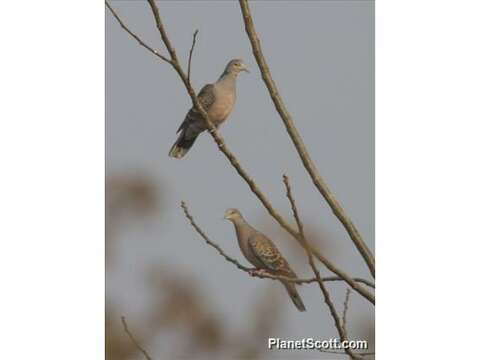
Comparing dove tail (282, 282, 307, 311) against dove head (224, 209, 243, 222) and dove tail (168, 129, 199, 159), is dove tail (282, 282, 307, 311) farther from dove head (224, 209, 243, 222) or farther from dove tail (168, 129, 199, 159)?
dove tail (168, 129, 199, 159)

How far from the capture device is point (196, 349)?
11.8 feet

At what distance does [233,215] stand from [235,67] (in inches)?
24.3

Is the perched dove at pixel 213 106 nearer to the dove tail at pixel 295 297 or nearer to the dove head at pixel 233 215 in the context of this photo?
the dove head at pixel 233 215

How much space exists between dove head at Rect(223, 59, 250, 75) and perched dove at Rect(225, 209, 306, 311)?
0.58 m

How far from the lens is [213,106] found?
357 cm

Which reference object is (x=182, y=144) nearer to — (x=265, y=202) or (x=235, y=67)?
(x=235, y=67)

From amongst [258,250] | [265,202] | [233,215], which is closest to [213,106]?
[233,215]

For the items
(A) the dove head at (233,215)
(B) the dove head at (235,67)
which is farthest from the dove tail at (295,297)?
(B) the dove head at (235,67)

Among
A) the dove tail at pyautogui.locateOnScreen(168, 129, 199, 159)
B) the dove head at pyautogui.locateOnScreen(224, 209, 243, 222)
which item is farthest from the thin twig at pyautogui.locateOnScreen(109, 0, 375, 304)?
the dove tail at pyautogui.locateOnScreen(168, 129, 199, 159)

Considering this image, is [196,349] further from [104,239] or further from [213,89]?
[213,89]

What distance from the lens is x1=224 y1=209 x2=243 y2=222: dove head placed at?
341cm

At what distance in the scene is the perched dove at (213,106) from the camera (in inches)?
139

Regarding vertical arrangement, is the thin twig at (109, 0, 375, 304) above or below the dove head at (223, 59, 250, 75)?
below
